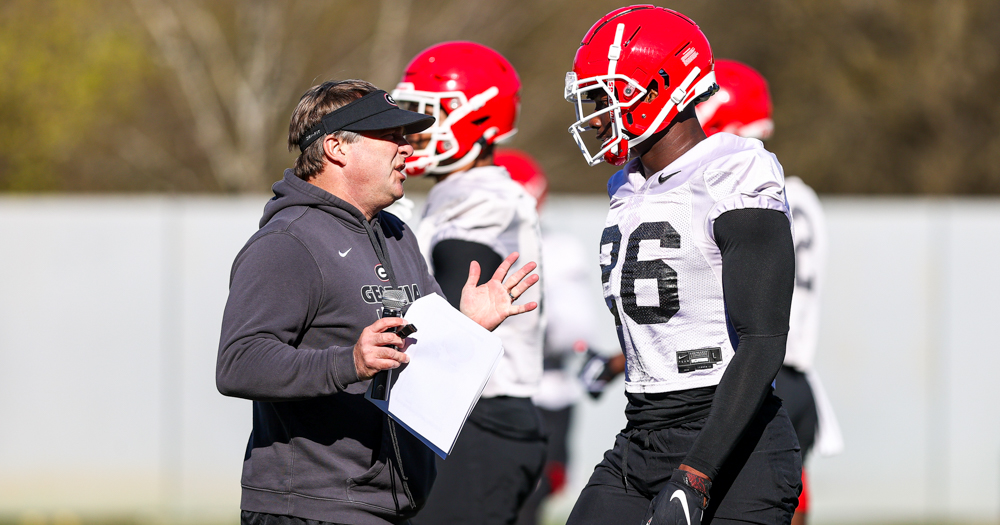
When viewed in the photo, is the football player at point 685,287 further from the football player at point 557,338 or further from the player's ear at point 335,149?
the football player at point 557,338

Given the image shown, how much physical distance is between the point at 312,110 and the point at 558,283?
3930 mm

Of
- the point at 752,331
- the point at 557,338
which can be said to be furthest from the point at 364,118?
the point at 557,338

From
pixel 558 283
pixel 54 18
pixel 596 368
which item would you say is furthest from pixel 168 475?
pixel 54 18

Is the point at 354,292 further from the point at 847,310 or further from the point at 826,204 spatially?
the point at 826,204

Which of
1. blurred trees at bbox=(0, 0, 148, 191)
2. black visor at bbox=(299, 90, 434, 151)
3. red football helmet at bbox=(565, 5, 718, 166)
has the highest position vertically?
blurred trees at bbox=(0, 0, 148, 191)

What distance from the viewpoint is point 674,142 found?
2.94 metres

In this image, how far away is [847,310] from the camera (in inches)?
322

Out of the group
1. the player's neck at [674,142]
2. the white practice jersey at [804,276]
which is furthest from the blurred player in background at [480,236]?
the white practice jersey at [804,276]

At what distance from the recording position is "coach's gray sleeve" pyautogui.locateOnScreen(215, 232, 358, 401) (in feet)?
8.30

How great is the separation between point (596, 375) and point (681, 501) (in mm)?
1795

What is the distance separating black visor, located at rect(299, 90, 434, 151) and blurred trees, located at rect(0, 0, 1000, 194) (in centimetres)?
1046

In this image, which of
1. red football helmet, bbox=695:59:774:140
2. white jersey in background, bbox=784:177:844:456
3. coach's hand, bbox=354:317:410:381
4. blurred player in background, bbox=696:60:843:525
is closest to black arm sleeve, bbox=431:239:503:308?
coach's hand, bbox=354:317:410:381

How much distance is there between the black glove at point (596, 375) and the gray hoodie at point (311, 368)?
1448 mm

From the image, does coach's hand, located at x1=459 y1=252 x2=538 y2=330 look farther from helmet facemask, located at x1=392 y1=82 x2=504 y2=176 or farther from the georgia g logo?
helmet facemask, located at x1=392 y1=82 x2=504 y2=176
